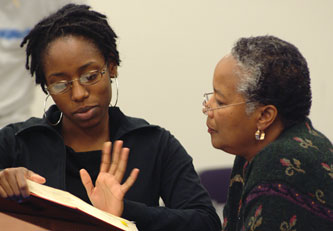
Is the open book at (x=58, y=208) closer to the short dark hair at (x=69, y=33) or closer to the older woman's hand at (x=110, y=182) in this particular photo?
the older woman's hand at (x=110, y=182)

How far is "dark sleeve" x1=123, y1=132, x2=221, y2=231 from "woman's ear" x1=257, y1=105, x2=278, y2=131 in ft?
1.14

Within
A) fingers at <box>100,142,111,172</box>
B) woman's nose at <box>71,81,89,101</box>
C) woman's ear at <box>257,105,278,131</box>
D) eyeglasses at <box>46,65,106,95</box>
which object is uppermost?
eyeglasses at <box>46,65,106,95</box>

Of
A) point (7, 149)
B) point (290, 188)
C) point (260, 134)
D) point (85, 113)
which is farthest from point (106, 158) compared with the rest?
point (290, 188)

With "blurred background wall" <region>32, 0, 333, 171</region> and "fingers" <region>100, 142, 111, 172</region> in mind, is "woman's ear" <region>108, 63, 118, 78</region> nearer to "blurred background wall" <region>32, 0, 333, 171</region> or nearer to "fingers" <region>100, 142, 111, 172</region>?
"fingers" <region>100, 142, 111, 172</region>

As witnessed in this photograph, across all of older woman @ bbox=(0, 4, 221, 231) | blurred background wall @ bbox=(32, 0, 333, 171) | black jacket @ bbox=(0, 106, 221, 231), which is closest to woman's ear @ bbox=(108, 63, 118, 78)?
older woman @ bbox=(0, 4, 221, 231)

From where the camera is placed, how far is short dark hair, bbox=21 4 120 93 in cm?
167

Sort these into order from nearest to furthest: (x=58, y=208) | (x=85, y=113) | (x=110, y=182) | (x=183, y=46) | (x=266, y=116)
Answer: (x=58, y=208)
(x=266, y=116)
(x=110, y=182)
(x=85, y=113)
(x=183, y=46)

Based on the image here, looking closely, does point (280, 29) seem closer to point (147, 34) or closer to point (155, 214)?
point (147, 34)

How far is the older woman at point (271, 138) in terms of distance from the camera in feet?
4.02

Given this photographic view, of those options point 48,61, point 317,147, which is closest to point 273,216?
point 317,147

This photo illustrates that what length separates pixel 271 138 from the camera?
1393 mm

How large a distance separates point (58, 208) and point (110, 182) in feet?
1.23

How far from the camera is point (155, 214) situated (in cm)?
152

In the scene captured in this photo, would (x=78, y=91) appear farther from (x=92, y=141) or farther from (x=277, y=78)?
(x=277, y=78)
